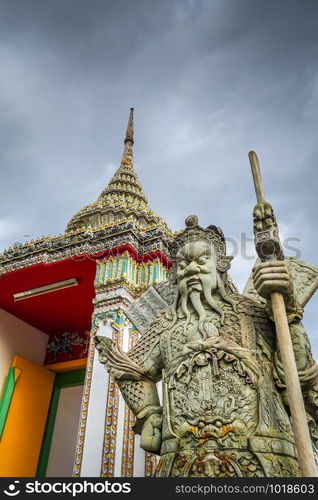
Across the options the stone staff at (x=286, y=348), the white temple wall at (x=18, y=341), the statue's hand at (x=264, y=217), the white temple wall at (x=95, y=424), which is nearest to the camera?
the stone staff at (x=286, y=348)

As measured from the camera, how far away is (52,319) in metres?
7.40

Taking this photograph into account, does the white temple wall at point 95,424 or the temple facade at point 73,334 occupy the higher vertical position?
the temple facade at point 73,334

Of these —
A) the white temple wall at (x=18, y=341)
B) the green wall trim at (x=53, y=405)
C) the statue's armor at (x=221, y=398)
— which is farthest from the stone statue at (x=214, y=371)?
the green wall trim at (x=53, y=405)

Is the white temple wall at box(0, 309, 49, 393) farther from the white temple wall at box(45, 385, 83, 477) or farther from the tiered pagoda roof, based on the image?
the tiered pagoda roof

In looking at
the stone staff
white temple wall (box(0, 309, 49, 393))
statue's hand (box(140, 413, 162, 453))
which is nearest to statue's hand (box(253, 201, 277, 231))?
the stone staff

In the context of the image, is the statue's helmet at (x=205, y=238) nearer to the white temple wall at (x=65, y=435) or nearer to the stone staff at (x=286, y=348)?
the stone staff at (x=286, y=348)

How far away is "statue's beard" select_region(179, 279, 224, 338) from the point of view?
2781 millimetres

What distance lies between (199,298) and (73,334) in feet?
17.7

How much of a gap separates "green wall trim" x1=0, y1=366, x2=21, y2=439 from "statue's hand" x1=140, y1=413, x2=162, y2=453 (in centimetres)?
464

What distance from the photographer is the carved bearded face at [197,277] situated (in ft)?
9.31

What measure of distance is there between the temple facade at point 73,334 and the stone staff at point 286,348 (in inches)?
106
